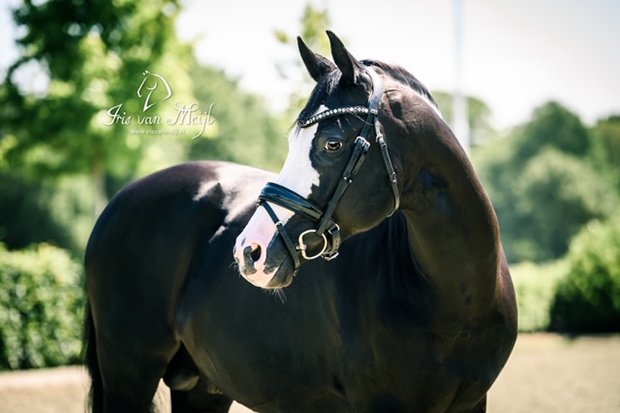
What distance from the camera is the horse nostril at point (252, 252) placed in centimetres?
247

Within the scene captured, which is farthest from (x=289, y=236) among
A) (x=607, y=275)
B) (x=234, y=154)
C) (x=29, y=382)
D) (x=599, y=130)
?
(x=599, y=130)

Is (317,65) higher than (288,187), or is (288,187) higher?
(317,65)

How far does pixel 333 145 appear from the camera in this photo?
2.54 metres

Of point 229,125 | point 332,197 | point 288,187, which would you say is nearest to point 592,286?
point 332,197

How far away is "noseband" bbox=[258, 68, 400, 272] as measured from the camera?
8.17ft

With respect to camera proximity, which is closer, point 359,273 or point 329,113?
point 329,113

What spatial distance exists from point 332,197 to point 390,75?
2.13 ft

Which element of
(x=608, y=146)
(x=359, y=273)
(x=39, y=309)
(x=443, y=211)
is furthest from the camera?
(x=608, y=146)

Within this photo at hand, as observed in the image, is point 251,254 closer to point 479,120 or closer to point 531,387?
point 531,387

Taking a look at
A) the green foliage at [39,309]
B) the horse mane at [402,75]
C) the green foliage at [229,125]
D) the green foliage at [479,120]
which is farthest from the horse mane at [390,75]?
the green foliage at [479,120]

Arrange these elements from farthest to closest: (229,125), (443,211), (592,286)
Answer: (229,125) < (592,286) < (443,211)

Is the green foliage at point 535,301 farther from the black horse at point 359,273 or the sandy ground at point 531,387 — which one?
the black horse at point 359,273

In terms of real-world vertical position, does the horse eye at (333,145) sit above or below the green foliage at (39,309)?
above

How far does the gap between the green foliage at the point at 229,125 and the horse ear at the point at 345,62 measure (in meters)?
36.7
